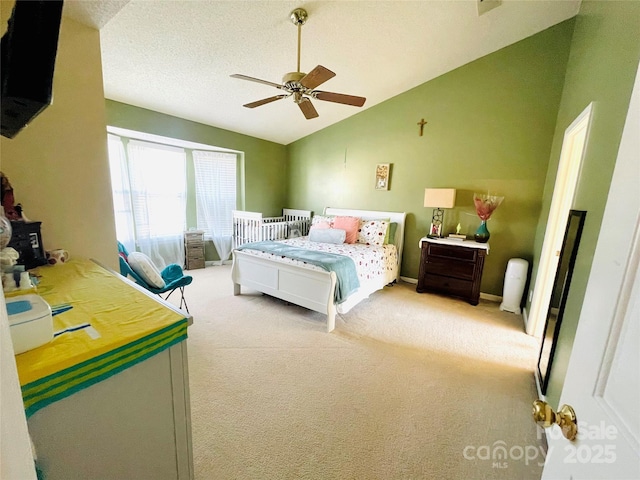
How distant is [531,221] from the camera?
10.4 feet

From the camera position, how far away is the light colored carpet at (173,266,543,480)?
1348 mm

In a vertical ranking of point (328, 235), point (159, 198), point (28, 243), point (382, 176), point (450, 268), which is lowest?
point (450, 268)

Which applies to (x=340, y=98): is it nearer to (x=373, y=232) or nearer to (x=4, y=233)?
(x=373, y=232)

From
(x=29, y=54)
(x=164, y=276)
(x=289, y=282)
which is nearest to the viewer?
(x=29, y=54)

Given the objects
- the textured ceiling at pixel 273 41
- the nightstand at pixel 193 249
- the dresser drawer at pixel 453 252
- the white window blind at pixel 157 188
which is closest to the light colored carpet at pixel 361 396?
the dresser drawer at pixel 453 252

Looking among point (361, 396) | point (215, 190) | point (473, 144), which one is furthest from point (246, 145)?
point (361, 396)

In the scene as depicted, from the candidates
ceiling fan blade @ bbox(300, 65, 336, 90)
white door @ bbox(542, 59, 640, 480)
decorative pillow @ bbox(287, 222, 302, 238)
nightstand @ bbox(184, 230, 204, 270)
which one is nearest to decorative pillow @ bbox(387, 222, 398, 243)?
decorative pillow @ bbox(287, 222, 302, 238)

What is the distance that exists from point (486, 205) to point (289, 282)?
255 cm

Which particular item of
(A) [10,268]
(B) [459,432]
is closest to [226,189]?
(A) [10,268]

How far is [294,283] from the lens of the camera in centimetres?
281

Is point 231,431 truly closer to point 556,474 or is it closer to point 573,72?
point 556,474

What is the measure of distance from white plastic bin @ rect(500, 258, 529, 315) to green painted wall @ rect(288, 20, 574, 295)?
37 centimetres

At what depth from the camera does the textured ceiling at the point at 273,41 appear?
203 centimetres

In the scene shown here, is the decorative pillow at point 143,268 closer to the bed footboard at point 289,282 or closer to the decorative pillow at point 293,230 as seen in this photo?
the bed footboard at point 289,282
